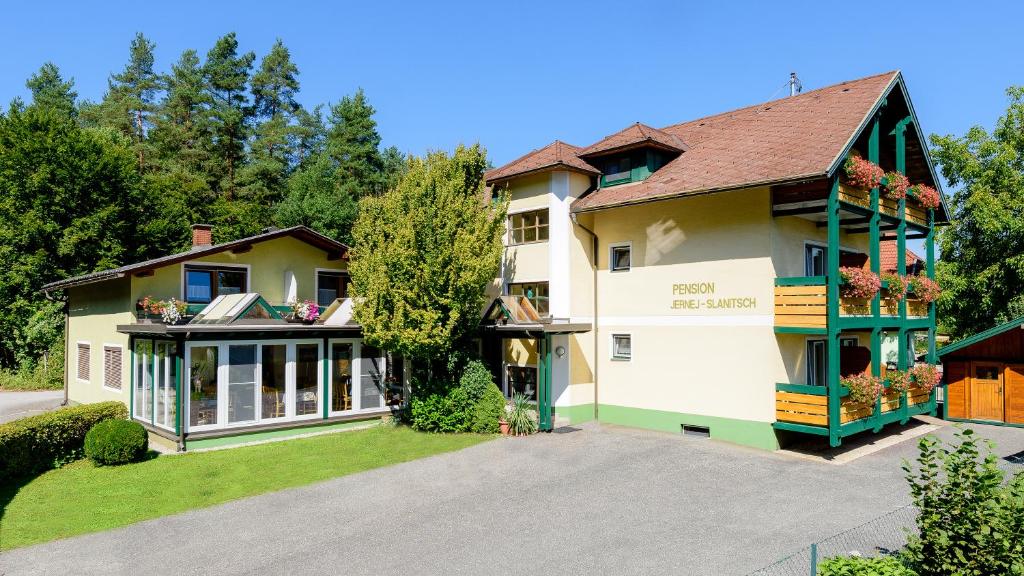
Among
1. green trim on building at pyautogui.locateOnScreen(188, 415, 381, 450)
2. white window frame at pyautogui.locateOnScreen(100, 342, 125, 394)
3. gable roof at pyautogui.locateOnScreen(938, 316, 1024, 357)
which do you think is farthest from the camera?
white window frame at pyautogui.locateOnScreen(100, 342, 125, 394)

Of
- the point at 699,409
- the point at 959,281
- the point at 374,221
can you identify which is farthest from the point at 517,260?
the point at 959,281

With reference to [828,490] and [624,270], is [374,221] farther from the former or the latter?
[828,490]

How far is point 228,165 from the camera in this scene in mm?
47750

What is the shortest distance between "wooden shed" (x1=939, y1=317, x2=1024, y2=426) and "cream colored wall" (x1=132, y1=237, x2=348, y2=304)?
20.0m

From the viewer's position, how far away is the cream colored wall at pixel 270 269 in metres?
18.8

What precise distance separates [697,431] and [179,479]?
12.5m

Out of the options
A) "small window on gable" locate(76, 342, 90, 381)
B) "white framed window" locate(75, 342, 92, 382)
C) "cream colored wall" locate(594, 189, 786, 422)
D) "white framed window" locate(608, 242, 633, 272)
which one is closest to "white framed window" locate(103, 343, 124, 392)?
"white framed window" locate(75, 342, 92, 382)

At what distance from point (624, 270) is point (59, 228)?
30165 mm

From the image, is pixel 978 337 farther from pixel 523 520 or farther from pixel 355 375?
pixel 355 375

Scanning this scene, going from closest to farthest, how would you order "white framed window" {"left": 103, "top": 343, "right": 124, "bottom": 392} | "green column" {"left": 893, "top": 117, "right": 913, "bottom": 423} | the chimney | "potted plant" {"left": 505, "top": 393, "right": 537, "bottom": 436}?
"green column" {"left": 893, "top": 117, "right": 913, "bottom": 423} → "potted plant" {"left": 505, "top": 393, "right": 537, "bottom": 436} → "white framed window" {"left": 103, "top": 343, "right": 124, "bottom": 392} → the chimney

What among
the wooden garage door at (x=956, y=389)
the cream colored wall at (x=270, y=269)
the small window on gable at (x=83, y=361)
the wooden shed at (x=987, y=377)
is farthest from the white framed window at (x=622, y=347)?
the small window on gable at (x=83, y=361)

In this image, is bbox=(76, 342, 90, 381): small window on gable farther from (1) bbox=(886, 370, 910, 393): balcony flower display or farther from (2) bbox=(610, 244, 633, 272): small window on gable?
(1) bbox=(886, 370, 910, 393): balcony flower display

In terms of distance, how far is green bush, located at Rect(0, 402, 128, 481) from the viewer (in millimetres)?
14492

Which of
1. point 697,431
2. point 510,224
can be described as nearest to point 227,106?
point 510,224
